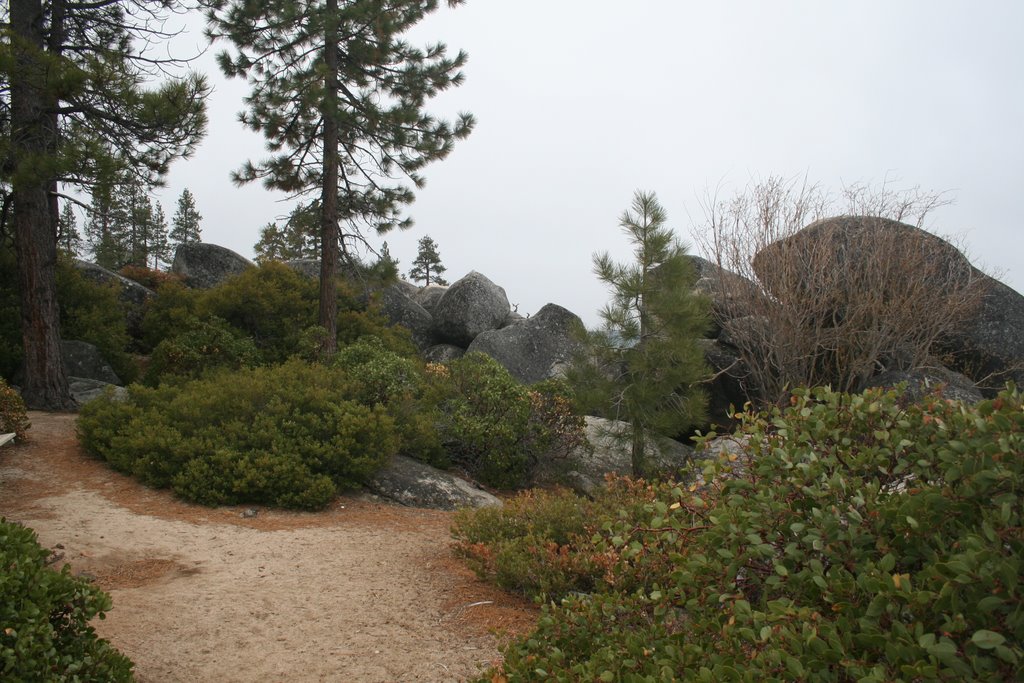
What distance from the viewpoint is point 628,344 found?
8914 millimetres

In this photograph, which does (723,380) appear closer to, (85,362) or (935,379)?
(935,379)

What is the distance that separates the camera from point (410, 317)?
17516mm

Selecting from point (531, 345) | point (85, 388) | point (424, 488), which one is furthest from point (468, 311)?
point (424, 488)

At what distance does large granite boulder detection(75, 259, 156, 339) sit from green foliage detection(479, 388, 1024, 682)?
15.3 m

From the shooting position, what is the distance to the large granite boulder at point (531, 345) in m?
15.9

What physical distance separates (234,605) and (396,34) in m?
11.6

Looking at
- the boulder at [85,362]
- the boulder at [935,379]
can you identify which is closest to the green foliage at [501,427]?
the boulder at [935,379]

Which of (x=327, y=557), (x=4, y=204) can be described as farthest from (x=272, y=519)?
(x=4, y=204)

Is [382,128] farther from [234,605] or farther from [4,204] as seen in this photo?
[234,605]

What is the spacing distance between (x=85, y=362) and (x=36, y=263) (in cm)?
266

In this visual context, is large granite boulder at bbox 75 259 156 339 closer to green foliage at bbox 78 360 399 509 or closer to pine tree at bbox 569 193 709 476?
green foliage at bbox 78 360 399 509

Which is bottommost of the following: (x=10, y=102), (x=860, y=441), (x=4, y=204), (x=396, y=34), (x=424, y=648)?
(x=424, y=648)

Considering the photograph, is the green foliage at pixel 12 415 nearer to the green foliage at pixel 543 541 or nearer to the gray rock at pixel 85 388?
the gray rock at pixel 85 388

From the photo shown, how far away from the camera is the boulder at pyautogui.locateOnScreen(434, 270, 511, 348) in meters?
17.0
